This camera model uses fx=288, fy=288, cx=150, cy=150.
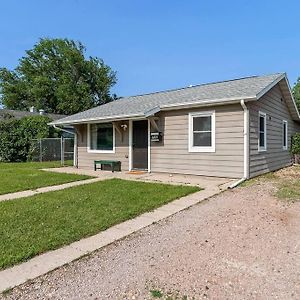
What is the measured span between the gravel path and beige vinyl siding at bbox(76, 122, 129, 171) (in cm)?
759

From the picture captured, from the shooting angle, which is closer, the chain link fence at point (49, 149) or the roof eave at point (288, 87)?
the roof eave at point (288, 87)

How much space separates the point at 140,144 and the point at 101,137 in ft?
8.24

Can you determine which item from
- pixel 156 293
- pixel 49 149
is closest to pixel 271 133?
pixel 156 293

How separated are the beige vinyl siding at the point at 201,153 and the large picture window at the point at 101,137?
8.24 ft

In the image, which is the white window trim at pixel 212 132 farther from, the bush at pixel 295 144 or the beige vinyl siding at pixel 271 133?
the bush at pixel 295 144

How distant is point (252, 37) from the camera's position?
691 inches

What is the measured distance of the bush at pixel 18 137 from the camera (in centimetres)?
1894

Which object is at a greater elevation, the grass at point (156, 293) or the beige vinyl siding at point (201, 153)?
the beige vinyl siding at point (201, 153)

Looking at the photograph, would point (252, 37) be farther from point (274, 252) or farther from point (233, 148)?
point (274, 252)

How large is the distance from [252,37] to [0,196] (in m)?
16.4

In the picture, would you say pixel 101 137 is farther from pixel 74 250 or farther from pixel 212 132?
pixel 74 250

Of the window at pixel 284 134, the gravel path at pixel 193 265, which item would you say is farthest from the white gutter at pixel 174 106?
the window at pixel 284 134

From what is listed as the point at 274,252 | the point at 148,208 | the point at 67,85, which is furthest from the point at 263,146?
the point at 67,85

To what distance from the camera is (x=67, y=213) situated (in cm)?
541
